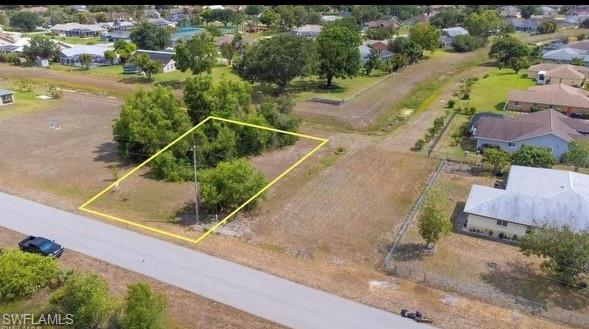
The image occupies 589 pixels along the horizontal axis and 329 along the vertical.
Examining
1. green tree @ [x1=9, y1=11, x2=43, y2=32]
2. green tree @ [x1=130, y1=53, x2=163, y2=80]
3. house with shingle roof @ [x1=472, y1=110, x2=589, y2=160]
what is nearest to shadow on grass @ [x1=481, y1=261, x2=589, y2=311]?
house with shingle roof @ [x1=472, y1=110, x2=589, y2=160]

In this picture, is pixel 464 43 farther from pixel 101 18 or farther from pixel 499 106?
pixel 101 18

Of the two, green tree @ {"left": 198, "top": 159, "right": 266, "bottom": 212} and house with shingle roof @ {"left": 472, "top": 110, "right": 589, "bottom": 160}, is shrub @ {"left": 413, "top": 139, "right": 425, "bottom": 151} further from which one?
green tree @ {"left": 198, "top": 159, "right": 266, "bottom": 212}

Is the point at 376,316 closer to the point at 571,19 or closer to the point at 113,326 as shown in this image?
the point at 113,326

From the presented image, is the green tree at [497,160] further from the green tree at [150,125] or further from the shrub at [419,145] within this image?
the green tree at [150,125]

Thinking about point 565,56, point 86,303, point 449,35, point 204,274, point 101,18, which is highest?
point 101,18

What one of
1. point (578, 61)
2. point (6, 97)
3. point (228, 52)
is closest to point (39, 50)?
point (6, 97)

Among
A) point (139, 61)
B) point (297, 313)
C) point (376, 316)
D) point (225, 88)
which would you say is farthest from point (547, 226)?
point (139, 61)
